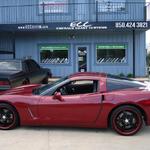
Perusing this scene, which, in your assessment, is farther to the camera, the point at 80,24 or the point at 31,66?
the point at 80,24

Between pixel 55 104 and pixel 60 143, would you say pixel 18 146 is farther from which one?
pixel 55 104

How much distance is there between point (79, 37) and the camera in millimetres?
22109

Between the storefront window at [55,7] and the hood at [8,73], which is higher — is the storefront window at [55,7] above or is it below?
above

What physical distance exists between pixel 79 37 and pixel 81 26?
2100mm

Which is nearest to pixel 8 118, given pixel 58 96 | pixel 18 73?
pixel 58 96

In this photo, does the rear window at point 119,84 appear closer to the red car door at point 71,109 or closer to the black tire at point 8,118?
the red car door at point 71,109

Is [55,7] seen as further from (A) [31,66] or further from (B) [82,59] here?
(A) [31,66]

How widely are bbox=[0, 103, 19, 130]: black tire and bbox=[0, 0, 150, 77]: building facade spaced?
1333cm

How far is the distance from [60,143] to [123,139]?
50.8 inches

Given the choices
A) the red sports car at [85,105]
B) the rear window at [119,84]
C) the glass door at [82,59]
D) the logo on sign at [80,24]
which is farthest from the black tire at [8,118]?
the glass door at [82,59]

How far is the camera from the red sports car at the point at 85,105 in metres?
7.65

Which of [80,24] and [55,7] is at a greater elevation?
[55,7]

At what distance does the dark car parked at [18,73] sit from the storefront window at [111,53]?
295 inches

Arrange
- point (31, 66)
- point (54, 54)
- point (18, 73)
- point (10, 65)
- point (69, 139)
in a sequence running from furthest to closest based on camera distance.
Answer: point (54, 54)
point (31, 66)
point (10, 65)
point (18, 73)
point (69, 139)
